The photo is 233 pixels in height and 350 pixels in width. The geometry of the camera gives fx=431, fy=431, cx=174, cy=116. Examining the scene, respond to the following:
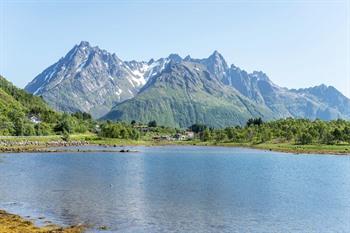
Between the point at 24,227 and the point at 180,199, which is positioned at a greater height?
the point at 180,199

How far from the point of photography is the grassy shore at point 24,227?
154ft

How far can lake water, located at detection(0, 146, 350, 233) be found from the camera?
53.6 m

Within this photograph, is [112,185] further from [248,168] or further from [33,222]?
[248,168]

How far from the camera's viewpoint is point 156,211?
59562 mm

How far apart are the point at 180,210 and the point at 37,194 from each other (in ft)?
85.7

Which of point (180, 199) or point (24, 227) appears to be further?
point (180, 199)

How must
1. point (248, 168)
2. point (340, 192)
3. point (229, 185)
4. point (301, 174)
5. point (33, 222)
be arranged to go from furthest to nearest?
point (248, 168) → point (301, 174) → point (229, 185) → point (340, 192) → point (33, 222)

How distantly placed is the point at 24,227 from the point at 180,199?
90.6 ft

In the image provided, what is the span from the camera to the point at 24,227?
48.6 m

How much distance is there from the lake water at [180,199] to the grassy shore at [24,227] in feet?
8.35

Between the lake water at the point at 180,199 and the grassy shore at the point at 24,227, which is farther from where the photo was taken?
the lake water at the point at 180,199

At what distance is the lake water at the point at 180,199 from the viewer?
176ft

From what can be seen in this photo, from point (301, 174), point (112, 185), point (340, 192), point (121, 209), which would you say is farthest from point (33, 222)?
point (301, 174)

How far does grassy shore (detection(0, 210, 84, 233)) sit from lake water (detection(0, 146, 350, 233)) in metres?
2.54
